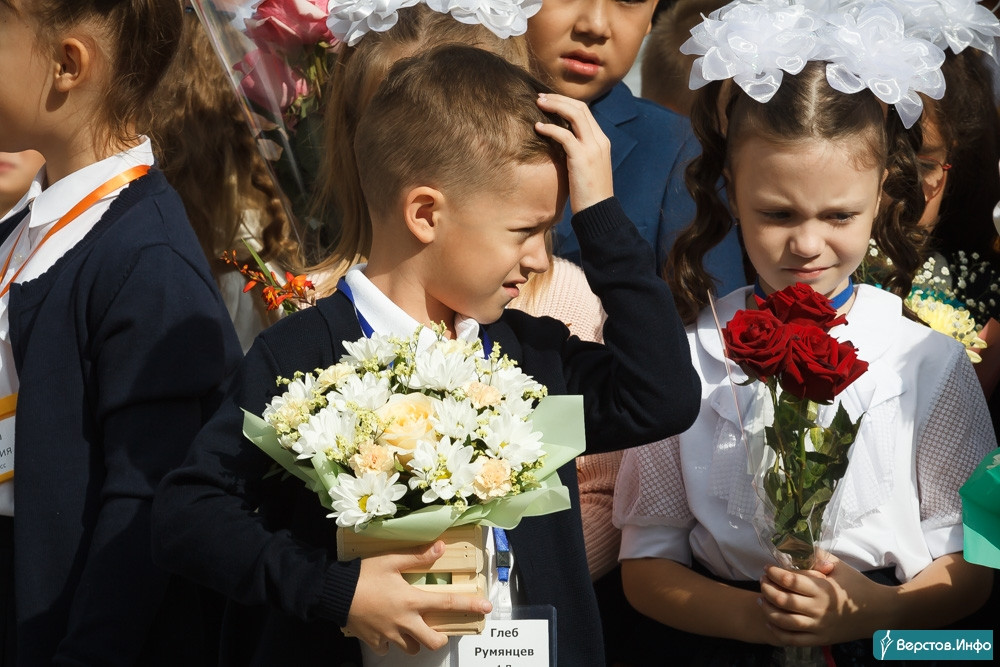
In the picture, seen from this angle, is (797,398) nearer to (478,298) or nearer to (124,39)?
(478,298)

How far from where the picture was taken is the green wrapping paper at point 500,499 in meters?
1.88

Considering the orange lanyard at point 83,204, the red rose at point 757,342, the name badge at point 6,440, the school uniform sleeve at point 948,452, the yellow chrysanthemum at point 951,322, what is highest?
the orange lanyard at point 83,204

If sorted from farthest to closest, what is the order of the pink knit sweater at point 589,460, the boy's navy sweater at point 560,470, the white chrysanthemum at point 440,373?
the pink knit sweater at point 589,460, the boy's navy sweater at point 560,470, the white chrysanthemum at point 440,373

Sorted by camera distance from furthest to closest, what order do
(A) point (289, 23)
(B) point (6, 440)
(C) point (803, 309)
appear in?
(A) point (289, 23)
(B) point (6, 440)
(C) point (803, 309)

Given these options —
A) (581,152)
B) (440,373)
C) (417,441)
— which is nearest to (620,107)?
(581,152)

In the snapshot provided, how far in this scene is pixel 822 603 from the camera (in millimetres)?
2385

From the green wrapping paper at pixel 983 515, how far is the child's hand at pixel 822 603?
26cm

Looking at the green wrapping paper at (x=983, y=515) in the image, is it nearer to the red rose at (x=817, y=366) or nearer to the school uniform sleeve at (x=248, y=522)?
the red rose at (x=817, y=366)

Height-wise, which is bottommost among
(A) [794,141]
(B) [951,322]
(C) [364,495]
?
(B) [951,322]

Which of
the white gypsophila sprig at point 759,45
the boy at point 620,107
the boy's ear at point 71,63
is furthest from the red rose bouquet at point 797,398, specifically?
the boy's ear at point 71,63

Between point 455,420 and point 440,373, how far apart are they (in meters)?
0.09

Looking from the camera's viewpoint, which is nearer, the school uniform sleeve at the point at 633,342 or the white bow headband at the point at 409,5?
the school uniform sleeve at the point at 633,342

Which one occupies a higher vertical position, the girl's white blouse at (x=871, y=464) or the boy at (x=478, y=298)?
the boy at (x=478, y=298)

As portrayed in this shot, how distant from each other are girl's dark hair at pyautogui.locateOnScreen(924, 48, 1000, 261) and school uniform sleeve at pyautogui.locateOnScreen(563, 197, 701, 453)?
158 cm
